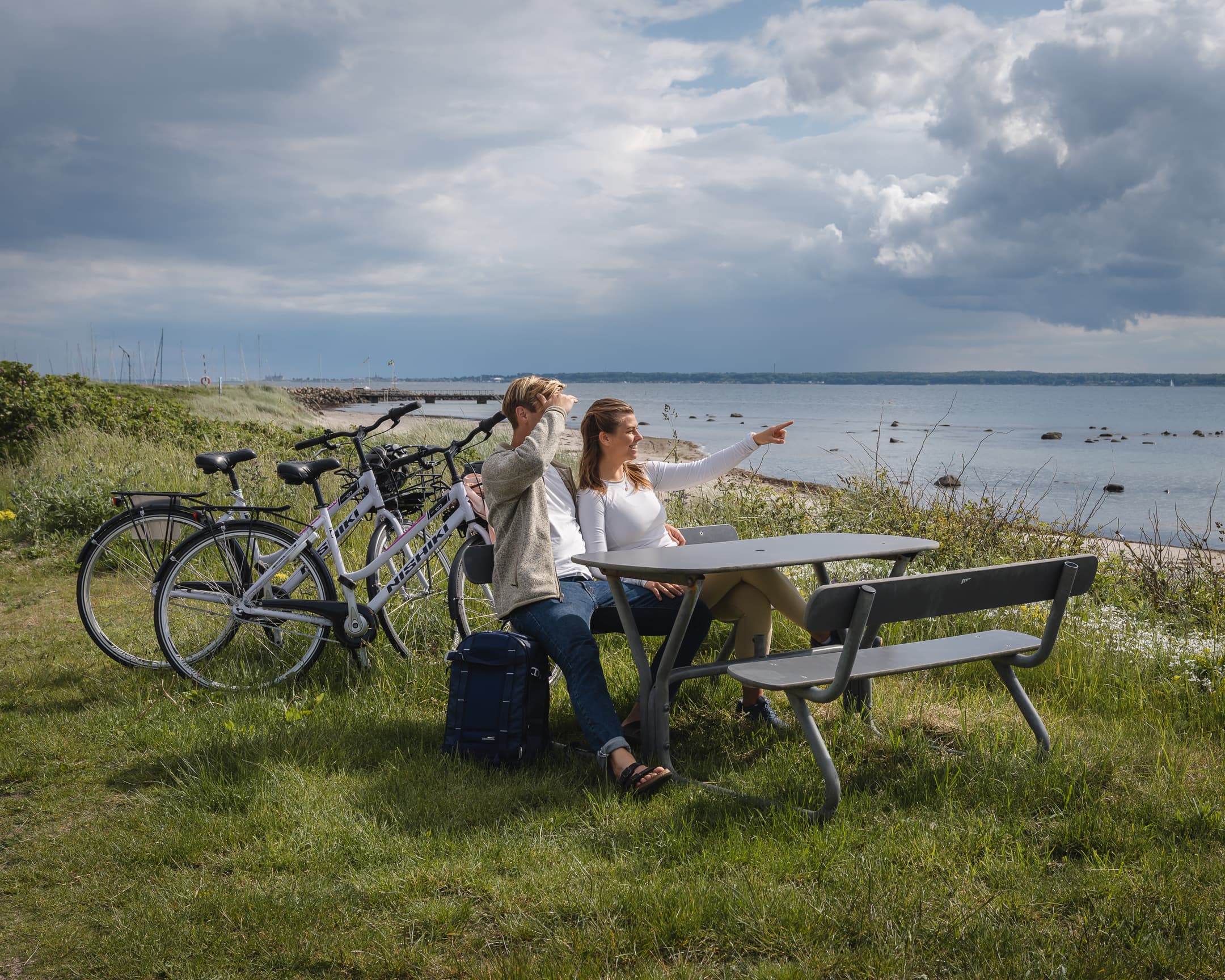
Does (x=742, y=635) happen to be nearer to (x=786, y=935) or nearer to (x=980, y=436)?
(x=786, y=935)

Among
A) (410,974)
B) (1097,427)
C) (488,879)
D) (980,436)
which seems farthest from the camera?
(1097,427)

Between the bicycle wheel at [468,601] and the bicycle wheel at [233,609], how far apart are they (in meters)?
0.70

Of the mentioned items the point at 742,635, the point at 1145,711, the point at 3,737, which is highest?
the point at 742,635

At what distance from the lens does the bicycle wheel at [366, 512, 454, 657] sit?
5328mm

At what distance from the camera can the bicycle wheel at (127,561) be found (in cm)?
552

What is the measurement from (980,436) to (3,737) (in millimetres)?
43537

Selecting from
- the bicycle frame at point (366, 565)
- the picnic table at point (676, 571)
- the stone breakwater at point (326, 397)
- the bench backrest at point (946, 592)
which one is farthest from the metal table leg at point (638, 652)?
the stone breakwater at point (326, 397)

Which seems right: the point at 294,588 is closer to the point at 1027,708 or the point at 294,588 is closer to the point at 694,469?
the point at 694,469

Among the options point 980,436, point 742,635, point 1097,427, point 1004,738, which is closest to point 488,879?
point 742,635

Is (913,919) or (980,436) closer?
(913,919)

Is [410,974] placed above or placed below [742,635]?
below

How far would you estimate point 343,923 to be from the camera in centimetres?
281

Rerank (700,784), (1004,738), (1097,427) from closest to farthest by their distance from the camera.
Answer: (700,784), (1004,738), (1097,427)

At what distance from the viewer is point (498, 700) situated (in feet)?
13.2
